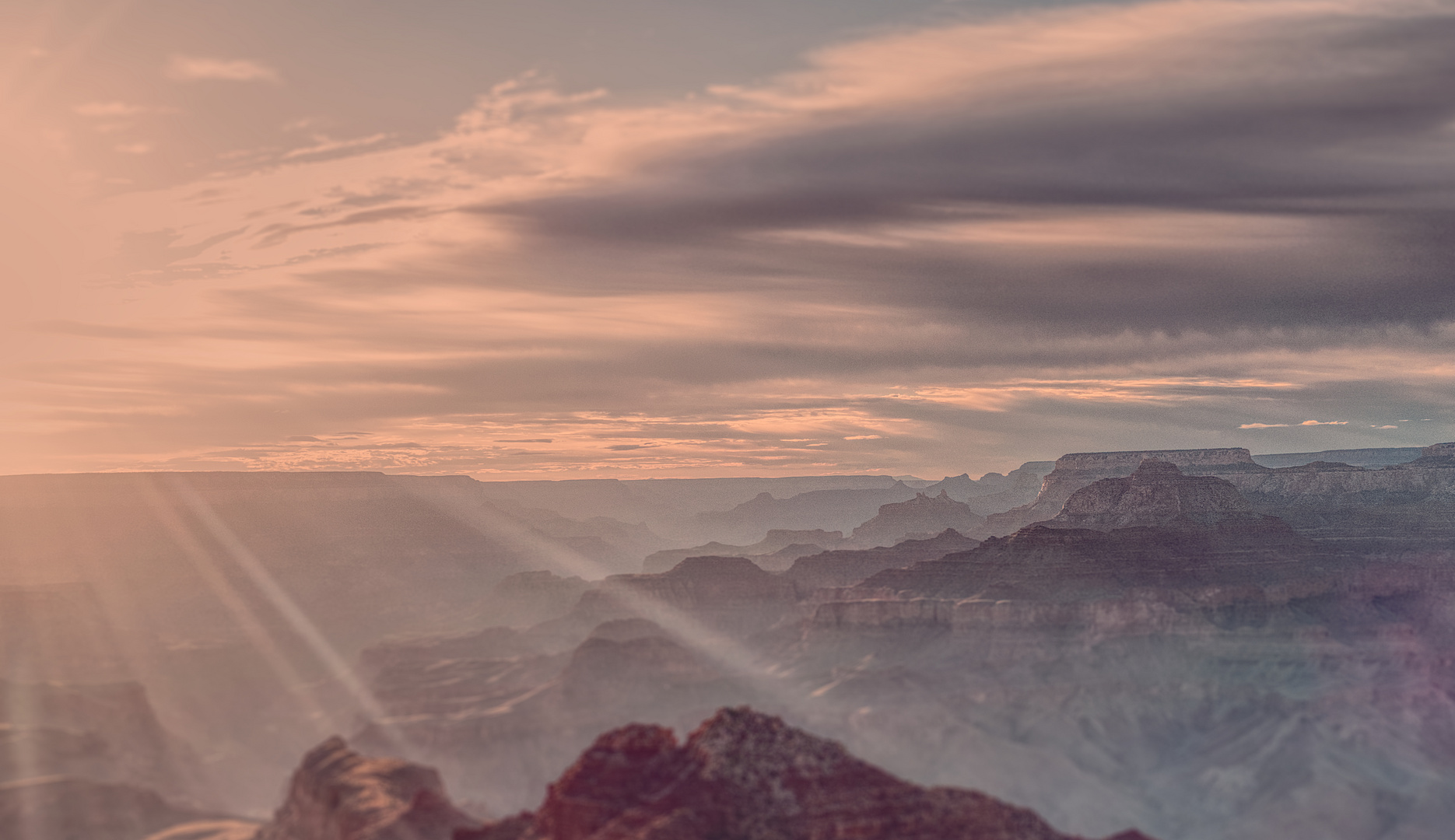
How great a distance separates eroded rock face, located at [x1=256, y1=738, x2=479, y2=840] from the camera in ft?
349

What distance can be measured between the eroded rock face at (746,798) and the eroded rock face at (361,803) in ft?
34.0

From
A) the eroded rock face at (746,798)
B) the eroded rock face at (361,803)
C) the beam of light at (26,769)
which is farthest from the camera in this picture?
the beam of light at (26,769)

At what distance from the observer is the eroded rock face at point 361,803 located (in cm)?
10638

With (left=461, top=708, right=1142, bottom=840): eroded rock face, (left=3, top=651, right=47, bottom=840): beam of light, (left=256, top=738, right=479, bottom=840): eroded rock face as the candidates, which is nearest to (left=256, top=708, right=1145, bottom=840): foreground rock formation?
(left=461, top=708, right=1142, bottom=840): eroded rock face

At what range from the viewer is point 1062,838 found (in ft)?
302

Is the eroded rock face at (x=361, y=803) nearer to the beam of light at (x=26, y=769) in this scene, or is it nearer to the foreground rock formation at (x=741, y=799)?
the foreground rock formation at (x=741, y=799)

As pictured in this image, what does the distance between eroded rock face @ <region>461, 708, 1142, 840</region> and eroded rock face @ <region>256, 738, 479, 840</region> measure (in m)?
10.4

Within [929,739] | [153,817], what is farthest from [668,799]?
[929,739]

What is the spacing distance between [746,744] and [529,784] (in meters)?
107

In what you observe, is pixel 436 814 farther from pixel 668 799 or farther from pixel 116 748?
pixel 116 748

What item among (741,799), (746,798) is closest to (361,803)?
(741,799)

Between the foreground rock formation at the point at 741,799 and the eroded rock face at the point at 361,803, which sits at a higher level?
the foreground rock formation at the point at 741,799

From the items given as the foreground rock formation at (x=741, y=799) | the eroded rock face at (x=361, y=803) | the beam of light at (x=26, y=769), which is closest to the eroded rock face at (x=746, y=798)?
the foreground rock formation at (x=741, y=799)

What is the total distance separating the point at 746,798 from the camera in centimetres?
9075
